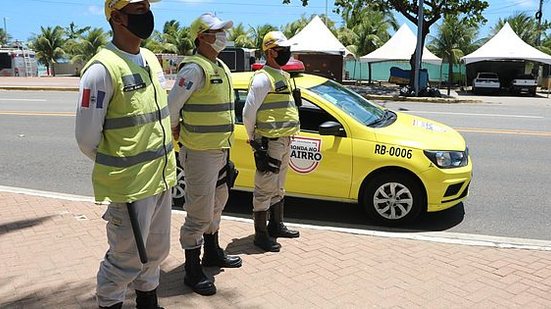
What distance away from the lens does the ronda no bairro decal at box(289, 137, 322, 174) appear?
5.62m

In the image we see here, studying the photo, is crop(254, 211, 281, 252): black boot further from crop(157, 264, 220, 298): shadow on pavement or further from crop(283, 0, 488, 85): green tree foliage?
crop(283, 0, 488, 85): green tree foliage

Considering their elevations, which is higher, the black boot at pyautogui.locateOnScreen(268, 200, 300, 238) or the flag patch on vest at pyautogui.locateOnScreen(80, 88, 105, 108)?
the flag patch on vest at pyautogui.locateOnScreen(80, 88, 105, 108)

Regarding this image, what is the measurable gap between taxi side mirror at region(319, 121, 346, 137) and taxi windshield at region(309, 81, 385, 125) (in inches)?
10.5

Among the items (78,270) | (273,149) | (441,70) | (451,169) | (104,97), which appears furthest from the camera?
(441,70)

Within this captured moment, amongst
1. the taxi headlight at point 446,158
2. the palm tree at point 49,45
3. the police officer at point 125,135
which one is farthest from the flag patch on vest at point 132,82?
the palm tree at point 49,45

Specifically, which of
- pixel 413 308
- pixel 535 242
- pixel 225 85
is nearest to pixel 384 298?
pixel 413 308

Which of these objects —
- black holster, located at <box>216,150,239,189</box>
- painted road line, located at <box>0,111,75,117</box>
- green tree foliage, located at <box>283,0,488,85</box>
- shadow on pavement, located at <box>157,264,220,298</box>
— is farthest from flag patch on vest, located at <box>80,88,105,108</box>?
→ green tree foliage, located at <box>283,0,488,85</box>

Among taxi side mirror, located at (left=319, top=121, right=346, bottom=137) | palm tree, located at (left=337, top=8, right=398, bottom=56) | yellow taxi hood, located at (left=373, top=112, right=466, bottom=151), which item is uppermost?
palm tree, located at (left=337, top=8, right=398, bottom=56)

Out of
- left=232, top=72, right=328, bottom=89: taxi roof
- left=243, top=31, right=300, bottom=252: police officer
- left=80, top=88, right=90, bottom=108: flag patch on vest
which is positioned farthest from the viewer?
left=232, top=72, right=328, bottom=89: taxi roof

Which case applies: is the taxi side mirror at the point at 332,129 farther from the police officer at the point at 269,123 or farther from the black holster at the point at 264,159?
the black holster at the point at 264,159

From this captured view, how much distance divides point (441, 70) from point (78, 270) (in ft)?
122

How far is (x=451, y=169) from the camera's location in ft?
17.7

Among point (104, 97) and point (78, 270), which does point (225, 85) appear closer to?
point (104, 97)

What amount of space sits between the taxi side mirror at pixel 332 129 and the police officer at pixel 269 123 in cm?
90
